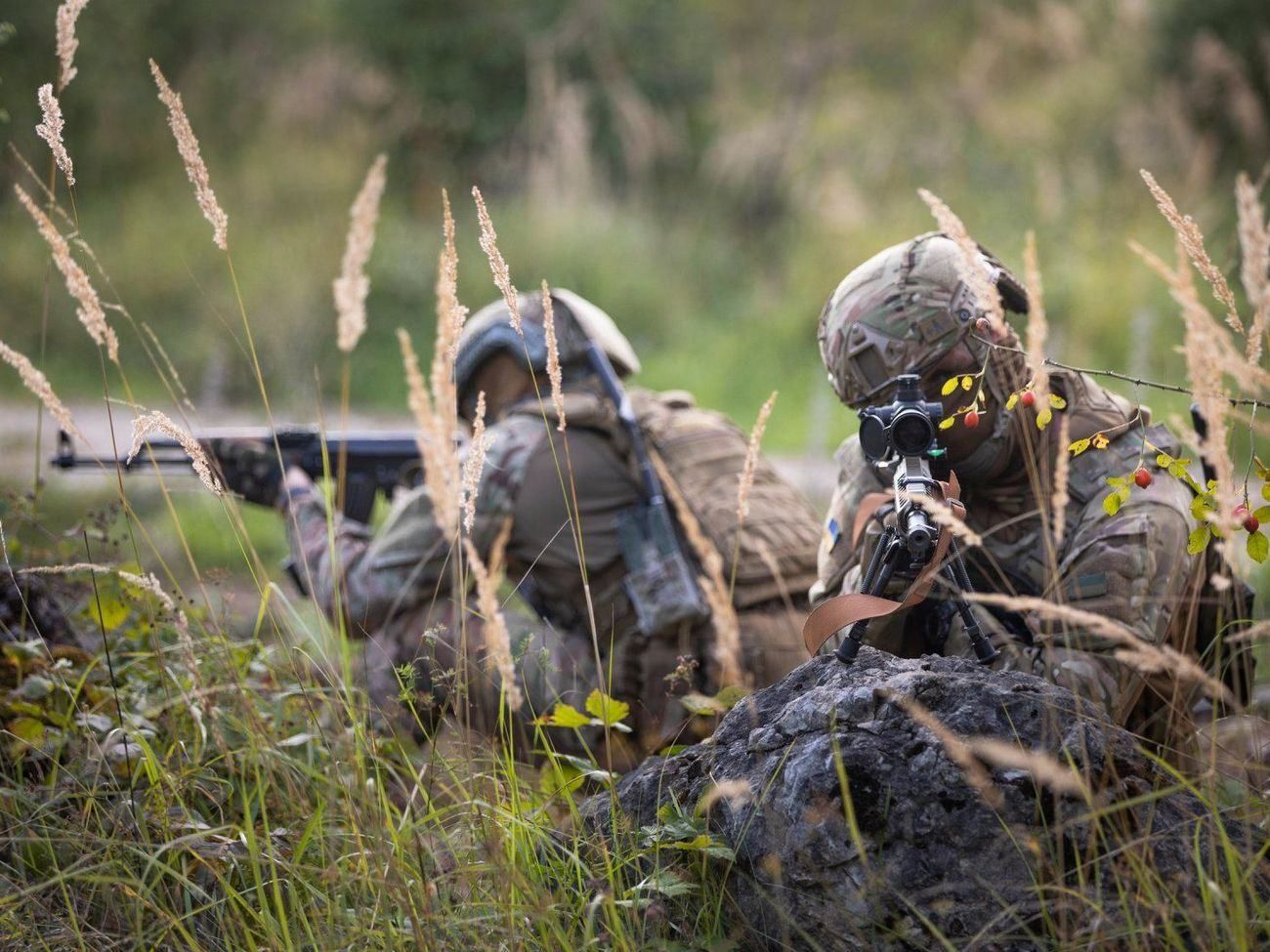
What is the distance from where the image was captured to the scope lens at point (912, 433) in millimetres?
2113

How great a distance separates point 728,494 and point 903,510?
5.24ft

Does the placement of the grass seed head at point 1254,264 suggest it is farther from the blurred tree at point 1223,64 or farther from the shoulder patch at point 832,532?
the blurred tree at point 1223,64

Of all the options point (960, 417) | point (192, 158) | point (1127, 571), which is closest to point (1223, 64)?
point (960, 417)

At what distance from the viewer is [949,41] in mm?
14992

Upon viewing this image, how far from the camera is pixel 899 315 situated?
2635mm

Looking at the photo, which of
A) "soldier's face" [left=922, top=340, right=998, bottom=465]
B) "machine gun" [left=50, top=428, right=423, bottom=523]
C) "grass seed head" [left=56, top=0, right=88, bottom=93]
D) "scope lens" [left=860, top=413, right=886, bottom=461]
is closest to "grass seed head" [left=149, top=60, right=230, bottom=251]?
"grass seed head" [left=56, top=0, right=88, bottom=93]

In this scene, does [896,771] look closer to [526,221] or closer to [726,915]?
[726,915]

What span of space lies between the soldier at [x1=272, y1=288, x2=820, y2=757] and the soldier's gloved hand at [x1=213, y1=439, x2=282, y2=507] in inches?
16.8

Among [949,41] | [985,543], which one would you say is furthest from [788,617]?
[949,41]

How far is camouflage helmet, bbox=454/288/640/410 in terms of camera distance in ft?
12.4

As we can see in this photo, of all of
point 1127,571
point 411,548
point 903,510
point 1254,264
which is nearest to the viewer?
point 1254,264

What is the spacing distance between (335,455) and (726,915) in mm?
2714

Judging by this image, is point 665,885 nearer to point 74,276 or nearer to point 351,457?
point 74,276

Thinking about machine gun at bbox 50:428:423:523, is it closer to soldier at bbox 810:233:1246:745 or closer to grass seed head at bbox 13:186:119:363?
soldier at bbox 810:233:1246:745
